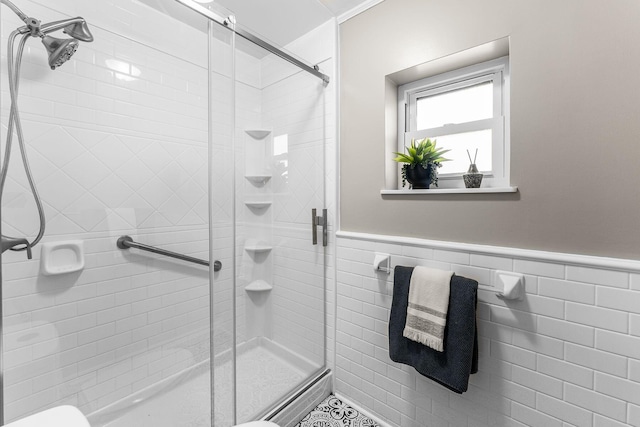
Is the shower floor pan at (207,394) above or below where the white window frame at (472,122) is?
below

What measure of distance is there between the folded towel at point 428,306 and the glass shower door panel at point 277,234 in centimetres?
64

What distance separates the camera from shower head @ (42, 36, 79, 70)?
3.11 feet

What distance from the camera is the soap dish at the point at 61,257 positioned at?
0.99 metres

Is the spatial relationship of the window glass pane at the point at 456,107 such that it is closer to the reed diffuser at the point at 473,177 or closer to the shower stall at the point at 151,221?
the reed diffuser at the point at 473,177

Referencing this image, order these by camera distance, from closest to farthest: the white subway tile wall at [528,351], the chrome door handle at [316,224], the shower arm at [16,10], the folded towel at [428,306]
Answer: the shower arm at [16,10] → the white subway tile wall at [528,351] → the folded towel at [428,306] → the chrome door handle at [316,224]

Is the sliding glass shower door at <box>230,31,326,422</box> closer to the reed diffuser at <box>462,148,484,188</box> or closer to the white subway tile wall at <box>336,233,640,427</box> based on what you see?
the white subway tile wall at <box>336,233,640,427</box>

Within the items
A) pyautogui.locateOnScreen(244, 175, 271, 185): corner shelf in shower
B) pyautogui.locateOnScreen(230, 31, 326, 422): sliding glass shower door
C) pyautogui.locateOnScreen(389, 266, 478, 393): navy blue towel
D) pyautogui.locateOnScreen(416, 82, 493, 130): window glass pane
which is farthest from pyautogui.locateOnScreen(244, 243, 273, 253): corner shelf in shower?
pyautogui.locateOnScreen(416, 82, 493, 130): window glass pane

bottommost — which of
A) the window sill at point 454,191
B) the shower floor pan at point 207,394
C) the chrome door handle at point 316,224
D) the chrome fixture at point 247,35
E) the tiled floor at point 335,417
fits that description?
the tiled floor at point 335,417

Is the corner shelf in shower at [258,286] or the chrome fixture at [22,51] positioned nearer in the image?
the chrome fixture at [22,51]

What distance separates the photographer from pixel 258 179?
1.42 metres

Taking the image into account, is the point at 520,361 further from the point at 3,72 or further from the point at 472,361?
the point at 3,72

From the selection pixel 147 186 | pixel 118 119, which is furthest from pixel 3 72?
pixel 147 186

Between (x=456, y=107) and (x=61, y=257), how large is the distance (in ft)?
6.18

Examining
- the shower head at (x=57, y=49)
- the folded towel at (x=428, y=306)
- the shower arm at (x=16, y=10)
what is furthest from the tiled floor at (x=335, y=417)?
the shower arm at (x=16, y=10)
